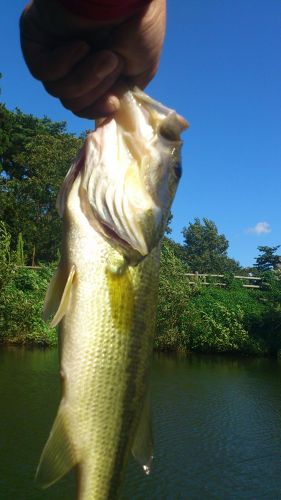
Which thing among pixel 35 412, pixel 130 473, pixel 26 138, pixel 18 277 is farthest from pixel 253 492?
pixel 26 138

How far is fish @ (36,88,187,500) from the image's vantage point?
4.89 ft

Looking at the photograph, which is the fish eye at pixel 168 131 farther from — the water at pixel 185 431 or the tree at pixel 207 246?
the tree at pixel 207 246

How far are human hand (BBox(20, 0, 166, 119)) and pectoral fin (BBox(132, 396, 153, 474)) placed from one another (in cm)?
84

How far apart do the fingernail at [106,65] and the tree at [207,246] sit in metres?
55.9

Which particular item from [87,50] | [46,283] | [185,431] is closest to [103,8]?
[87,50]

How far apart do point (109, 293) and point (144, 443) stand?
442mm

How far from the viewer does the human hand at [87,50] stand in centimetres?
123

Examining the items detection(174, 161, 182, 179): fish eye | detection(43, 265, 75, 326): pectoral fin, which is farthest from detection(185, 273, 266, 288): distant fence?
detection(43, 265, 75, 326): pectoral fin

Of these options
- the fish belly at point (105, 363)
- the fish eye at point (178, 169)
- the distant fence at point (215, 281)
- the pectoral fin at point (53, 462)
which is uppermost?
the distant fence at point (215, 281)

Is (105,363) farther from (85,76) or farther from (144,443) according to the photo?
(85,76)

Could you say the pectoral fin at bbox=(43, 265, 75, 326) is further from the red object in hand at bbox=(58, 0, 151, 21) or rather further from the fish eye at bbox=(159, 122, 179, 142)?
the red object in hand at bbox=(58, 0, 151, 21)

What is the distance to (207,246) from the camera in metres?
59.2

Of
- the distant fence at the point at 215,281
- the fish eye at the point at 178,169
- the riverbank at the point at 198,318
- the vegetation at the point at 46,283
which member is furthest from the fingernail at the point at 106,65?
the distant fence at the point at 215,281

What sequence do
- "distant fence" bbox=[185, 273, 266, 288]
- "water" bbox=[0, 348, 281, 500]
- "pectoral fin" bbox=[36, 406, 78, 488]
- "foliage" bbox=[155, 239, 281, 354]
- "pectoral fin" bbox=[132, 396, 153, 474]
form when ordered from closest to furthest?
"pectoral fin" bbox=[36, 406, 78, 488]
"pectoral fin" bbox=[132, 396, 153, 474]
"water" bbox=[0, 348, 281, 500]
"foliage" bbox=[155, 239, 281, 354]
"distant fence" bbox=[185, 273, 266, 288]
